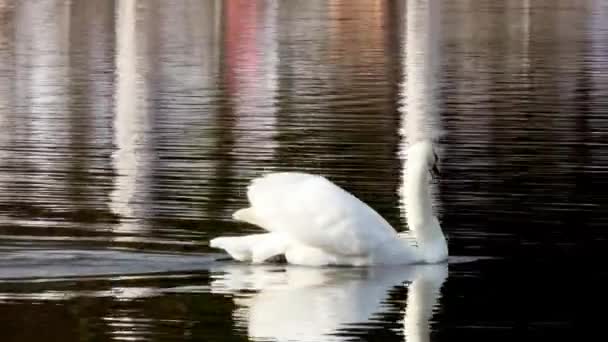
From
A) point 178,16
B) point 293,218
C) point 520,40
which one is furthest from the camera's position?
point 178,16

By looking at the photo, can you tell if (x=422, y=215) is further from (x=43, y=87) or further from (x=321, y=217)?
(x=43, y=87)

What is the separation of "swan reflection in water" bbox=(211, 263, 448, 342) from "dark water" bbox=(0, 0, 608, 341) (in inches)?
1.1

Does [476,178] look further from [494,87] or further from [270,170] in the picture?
[494,87]

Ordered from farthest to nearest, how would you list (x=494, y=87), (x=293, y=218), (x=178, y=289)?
(x=494, y=87)
(x=293, y=218)
(x=178, y=289)

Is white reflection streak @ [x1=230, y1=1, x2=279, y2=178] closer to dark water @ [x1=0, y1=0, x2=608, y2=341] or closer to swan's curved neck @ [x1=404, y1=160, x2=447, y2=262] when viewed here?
dark water @ [x1=0, y1=0, x2=608, y2=341]

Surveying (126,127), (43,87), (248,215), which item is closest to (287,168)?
(126,127)

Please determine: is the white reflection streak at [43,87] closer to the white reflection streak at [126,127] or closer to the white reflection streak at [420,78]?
the white reflection streak at [126,127]

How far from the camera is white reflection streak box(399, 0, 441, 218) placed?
2139 centimetres

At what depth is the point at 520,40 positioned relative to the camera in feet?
126

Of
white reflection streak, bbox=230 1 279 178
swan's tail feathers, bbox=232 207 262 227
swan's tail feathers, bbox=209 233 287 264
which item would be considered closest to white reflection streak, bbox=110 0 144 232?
white reflection streak, bbox=230 1 279 178

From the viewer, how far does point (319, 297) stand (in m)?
11.5

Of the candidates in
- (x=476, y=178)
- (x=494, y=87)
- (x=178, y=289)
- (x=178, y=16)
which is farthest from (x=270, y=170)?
(x=178, y=16)

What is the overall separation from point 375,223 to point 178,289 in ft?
5.38

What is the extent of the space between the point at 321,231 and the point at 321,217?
91mm
